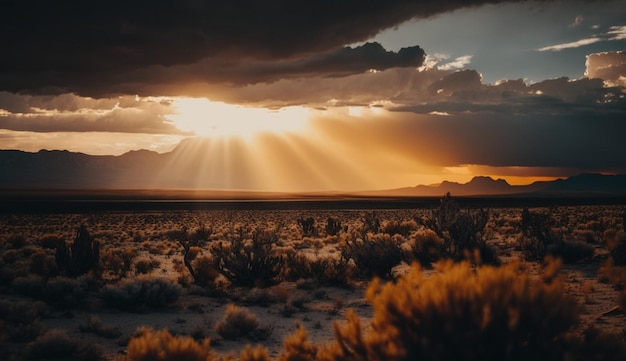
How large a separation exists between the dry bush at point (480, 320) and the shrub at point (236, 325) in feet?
16.0

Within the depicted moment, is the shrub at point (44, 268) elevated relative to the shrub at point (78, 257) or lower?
lower

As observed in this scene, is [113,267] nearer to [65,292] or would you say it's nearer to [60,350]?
[65,292]

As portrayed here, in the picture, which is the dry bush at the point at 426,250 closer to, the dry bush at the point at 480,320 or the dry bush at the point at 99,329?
the dry bush at the point at 99,329

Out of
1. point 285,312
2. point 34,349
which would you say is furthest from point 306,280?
point 34,349

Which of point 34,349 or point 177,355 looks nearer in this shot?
point 177,355

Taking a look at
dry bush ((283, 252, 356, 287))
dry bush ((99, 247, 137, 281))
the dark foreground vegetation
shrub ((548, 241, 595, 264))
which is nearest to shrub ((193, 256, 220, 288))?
the dark foreground vegetation

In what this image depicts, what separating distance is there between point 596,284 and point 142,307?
41.6 feet

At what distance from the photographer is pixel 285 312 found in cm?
1126

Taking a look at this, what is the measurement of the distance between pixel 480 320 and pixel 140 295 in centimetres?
949

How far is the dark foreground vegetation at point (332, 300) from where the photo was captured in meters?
4.77

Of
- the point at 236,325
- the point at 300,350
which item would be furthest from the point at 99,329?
the point at 300,350

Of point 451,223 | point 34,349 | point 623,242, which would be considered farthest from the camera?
point 451,223

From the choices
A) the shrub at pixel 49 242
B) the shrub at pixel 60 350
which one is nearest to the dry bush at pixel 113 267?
the shrub at pixel 60 350

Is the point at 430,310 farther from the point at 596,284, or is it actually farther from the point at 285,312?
the point at 596,284
